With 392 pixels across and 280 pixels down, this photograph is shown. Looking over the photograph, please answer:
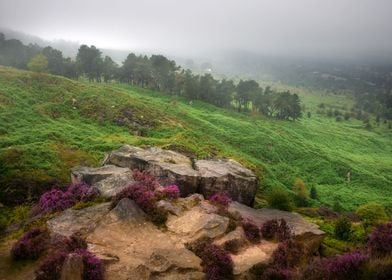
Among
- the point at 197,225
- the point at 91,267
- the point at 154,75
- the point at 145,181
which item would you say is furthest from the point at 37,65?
the point at 91,267

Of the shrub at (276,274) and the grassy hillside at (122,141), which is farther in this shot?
the grassy hillside at (122,141)

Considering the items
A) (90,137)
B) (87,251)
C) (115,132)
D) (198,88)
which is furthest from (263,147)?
(87,251)

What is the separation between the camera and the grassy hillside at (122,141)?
157ft

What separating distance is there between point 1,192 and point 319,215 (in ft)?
130

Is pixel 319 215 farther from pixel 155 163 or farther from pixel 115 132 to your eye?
pixel 115 132

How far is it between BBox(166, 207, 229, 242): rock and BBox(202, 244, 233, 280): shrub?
256 centimetres

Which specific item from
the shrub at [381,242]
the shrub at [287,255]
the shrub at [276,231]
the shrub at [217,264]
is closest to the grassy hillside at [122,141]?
the shrub at [276,231]

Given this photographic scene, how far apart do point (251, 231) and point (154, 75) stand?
407 feet

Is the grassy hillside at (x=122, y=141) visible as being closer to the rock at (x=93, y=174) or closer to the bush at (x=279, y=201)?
the rock at (x=93, y=174)

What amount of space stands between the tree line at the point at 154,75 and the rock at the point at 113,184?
349 ft

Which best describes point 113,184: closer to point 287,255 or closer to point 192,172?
point 192,172

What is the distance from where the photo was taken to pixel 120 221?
72.5 feet

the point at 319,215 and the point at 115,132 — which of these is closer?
the point at 319,215

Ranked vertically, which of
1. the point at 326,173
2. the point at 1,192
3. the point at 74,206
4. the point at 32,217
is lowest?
the point at 326,173
